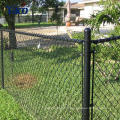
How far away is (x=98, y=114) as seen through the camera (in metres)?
3.45

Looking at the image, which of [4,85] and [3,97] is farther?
[4,85]

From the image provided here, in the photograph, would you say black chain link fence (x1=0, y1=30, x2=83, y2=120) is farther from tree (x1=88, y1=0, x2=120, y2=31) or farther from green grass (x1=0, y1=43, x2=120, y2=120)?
tree (x1=88, y1=0, x2=120, y2=31)

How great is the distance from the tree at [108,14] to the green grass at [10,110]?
7.64 ft

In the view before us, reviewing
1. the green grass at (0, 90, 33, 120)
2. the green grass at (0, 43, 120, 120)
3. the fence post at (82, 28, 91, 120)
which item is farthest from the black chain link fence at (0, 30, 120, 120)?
the fence post at (82, 28, 91, 120)

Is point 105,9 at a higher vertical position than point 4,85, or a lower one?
higher

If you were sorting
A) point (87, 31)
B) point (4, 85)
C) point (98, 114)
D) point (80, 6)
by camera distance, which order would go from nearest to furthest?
point (87, 31)
point (98, 114)
point (4, 85)
point (80, 6)

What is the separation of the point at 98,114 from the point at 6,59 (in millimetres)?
2762

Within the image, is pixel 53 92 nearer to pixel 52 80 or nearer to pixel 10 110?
pixel 52 80

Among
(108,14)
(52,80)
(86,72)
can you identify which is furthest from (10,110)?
(108,14)

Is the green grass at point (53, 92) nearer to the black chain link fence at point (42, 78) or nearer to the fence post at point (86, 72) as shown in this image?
the black chain link fence at point (42, 78)

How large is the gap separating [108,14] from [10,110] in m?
2.80

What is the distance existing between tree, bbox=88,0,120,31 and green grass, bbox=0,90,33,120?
2329 mm

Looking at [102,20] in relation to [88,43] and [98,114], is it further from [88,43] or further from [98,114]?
[88,43]

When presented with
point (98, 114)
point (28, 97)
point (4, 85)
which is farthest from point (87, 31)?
point (4, 85)
